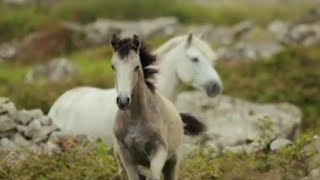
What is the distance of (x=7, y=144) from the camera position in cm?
1506

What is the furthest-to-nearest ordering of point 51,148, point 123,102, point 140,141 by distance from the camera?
1. point 51,148
2. point 140,141
3. point 123,102

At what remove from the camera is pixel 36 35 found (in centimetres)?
5309

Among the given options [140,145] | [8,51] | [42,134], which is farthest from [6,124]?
[8,51]

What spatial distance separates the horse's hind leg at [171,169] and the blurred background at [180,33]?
1465 mm

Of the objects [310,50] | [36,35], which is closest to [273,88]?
[310,50]

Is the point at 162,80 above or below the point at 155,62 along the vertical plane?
below

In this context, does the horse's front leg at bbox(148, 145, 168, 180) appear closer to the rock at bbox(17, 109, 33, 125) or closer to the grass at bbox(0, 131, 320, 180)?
the grass at bbox(0, 131, 320, 180)

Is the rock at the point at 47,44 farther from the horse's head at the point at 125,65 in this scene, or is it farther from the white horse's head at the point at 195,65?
the horse's head at the point at 125,65

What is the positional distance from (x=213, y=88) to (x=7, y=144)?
386 cm

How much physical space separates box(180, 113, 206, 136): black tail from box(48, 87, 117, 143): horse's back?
3549 millimetres

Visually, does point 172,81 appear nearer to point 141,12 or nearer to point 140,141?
point 140,141

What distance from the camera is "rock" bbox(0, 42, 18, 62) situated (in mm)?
50250

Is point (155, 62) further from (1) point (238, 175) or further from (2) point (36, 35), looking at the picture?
(2) point (36, 35)

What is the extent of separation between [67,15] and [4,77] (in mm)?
33140
